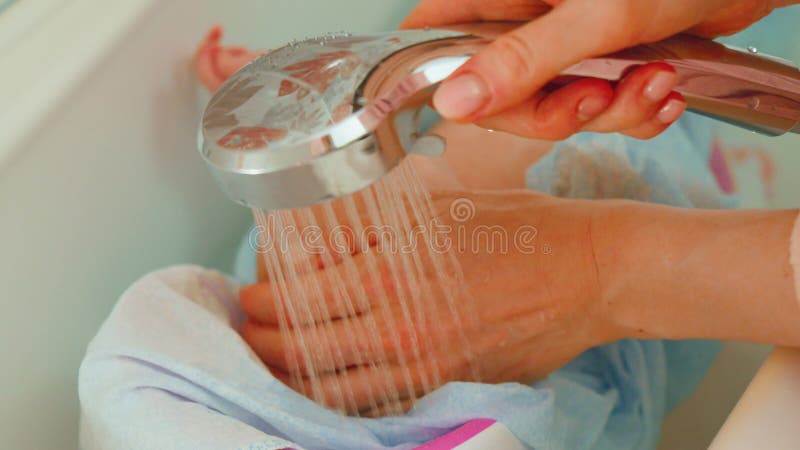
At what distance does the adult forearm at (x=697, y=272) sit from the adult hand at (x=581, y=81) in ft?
0.28

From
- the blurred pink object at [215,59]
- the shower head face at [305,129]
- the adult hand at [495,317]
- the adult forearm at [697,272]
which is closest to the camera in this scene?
the shower head face at [305,129]

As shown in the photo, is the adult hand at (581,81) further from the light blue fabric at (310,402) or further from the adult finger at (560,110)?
the light blue fabric at (310,402)

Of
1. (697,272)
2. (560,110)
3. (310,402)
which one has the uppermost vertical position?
(560,110)

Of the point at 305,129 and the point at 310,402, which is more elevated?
the point at 305,129

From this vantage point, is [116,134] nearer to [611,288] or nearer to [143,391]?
[143,391]

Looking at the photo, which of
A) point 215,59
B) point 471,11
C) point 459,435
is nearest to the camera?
point 459,435

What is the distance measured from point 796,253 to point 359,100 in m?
0.29

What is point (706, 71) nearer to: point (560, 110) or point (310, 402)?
point (560, 110)

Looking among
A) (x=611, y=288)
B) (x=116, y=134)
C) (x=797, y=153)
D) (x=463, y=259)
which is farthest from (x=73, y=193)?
(x=797, y=153)

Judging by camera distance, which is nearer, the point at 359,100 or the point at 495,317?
the point at 359,100

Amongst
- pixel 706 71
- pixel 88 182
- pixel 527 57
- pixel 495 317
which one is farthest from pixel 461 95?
pixel 88 182

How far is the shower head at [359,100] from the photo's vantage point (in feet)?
1.31

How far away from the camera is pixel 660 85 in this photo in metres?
0.46

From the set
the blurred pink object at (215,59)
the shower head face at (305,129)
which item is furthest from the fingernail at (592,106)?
the blurred pink object at (215,59)
